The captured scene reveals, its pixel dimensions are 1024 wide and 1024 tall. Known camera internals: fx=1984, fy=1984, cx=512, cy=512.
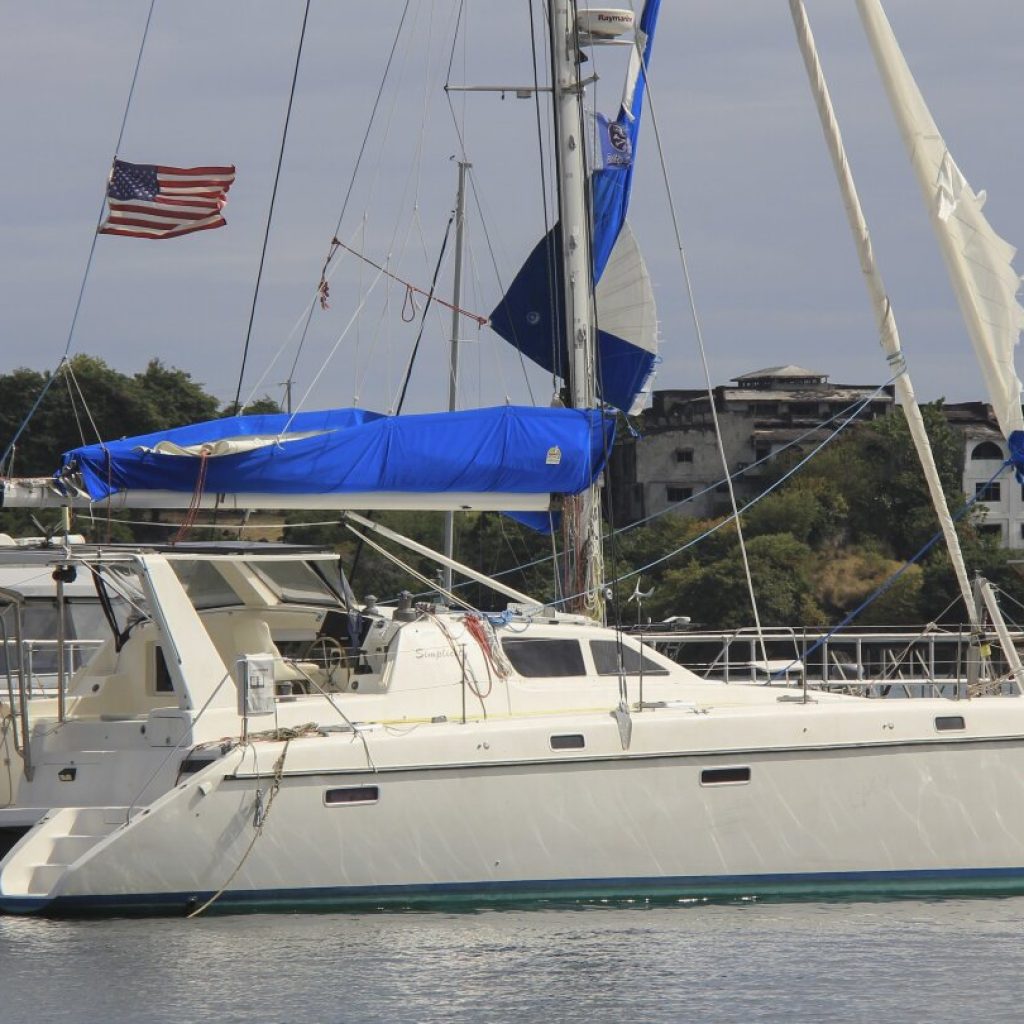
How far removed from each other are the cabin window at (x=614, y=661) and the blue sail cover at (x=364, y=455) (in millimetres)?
1488

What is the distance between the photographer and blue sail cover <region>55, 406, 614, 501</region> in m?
16.3

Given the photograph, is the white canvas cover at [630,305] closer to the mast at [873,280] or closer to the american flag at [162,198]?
the mast at [873,280]

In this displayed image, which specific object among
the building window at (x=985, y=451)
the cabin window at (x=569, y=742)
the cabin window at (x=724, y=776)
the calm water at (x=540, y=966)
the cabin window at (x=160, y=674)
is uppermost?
the building window at (x=985, y=451)

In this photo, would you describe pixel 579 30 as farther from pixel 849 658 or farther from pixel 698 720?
pixel 849 658

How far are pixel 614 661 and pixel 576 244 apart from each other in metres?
4.02

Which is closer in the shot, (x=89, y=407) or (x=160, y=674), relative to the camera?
(x=160, y=674)

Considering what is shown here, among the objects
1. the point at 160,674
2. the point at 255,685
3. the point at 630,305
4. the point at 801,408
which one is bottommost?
the point at 255,685

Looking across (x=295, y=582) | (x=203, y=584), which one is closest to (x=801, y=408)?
(x=295, y=582)

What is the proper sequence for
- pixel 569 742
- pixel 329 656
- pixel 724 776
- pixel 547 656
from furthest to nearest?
pixel 329 656, pixel 547 656, pixel 724 776, pixel 569 742

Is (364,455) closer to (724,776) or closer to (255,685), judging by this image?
(255,685)

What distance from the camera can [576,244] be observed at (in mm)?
18234

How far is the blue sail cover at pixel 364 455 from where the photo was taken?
1634cm

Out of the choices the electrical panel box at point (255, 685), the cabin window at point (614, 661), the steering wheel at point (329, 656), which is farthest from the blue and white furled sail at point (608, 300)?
the electrical panel box at point (255, 685)

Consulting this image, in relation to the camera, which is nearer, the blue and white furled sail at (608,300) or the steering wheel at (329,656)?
the steering wheel at (329,656)
